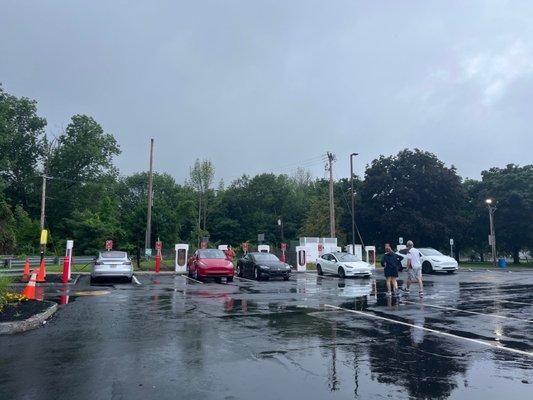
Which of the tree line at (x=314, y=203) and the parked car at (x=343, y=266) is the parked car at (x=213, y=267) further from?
the tree line at (x=314, y=203)

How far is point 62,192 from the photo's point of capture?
59156 millimetres

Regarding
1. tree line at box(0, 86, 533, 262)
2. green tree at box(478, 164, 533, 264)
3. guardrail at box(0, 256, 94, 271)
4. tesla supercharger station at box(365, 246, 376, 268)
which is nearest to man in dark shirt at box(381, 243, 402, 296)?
guardrail at box(0, 256, 94, 271)

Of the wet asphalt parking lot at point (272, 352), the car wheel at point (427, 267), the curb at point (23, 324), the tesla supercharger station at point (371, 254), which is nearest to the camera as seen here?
the wet asphalt parking lot at point (272, 352)

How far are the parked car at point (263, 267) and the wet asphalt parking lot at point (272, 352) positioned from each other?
33.3ft

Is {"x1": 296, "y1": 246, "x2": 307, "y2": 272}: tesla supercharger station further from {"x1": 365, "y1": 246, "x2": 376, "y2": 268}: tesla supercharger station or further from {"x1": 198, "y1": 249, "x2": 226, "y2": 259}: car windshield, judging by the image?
{"x1": 198, "y1": 249, "x2": 226, "y2": 259}: car windshield

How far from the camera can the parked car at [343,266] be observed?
25.7m

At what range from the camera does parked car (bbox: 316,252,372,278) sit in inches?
1011

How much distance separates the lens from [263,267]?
23.8 m

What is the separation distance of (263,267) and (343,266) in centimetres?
488

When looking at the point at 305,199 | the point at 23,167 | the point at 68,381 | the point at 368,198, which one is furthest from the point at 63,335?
the point at 305,199

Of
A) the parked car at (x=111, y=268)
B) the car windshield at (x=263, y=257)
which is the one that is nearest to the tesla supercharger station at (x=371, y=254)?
the car windshield at (x=263, y=257)

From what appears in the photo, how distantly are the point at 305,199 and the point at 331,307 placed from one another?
74.1 metres

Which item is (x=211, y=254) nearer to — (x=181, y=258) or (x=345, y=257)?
(x=181, y=258)

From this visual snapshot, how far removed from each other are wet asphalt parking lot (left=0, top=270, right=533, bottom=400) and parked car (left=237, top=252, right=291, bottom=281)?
33.3ft
